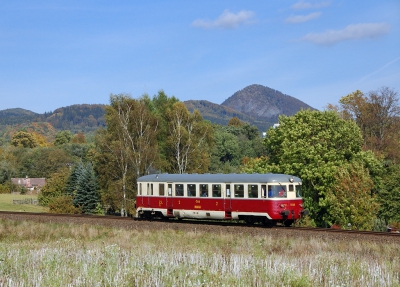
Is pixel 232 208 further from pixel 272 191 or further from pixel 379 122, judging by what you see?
pixel 379 122

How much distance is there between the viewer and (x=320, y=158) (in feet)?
159

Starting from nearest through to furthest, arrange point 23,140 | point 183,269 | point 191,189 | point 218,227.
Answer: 1. point 183,269
2. point 218,227
3. point 191,189
4. point 23,140

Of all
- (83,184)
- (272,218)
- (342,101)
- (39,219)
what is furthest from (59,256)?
(342,101)

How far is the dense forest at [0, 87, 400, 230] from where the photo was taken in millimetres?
47688

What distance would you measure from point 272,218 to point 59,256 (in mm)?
15459

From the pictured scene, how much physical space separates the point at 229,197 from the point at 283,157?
2155cm

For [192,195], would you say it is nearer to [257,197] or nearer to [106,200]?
[257,197]

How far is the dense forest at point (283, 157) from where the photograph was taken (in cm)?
4769

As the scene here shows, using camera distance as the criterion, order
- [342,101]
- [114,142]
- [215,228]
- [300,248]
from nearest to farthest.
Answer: [300,248]
[215,228]
[114,142]
[342,101]

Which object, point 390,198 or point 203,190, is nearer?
point 203,190

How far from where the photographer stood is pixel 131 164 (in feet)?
189

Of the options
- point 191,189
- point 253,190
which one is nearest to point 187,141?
point 191,189

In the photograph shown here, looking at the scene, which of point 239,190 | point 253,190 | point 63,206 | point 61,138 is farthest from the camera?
point 61,138

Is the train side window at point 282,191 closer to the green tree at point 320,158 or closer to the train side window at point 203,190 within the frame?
the train side window at point 203,190
